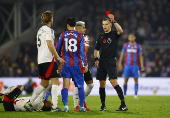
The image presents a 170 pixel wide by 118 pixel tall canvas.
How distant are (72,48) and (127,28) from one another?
16.0m

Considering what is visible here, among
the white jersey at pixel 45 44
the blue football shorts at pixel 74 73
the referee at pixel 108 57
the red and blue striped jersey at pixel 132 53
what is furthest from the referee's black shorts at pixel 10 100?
the red and blue striped jersey at pixel 132 53

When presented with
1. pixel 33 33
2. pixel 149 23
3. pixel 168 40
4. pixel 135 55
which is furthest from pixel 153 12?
pixel 135 55

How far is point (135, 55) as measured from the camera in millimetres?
12703

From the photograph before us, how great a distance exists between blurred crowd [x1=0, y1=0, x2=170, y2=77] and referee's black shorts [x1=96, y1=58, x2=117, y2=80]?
10.5m

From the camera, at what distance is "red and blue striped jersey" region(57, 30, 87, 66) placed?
22.2ft

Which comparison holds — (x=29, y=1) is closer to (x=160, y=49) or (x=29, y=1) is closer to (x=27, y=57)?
(x=27, y=57)

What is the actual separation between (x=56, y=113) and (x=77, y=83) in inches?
31.3

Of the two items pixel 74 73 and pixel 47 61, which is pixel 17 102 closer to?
pixel 47 61

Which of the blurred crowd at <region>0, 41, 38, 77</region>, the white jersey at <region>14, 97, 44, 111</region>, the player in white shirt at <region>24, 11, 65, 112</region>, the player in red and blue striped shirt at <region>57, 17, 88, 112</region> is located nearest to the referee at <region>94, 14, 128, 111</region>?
the player in red and blue striped shirt at <region>57, 17, 88, 112</region>

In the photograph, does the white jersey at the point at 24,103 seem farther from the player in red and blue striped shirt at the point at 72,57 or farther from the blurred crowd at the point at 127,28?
the blurred crowd at the point at 127,28

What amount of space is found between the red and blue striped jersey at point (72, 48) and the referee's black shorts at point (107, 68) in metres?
0.82

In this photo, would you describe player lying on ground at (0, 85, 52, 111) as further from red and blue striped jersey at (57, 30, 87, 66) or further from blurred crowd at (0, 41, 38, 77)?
blurred crowd at (0, 41, 38, 77)

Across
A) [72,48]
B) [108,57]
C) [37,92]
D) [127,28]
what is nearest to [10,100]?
[37,92]

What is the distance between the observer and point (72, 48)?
6777 millimetres
